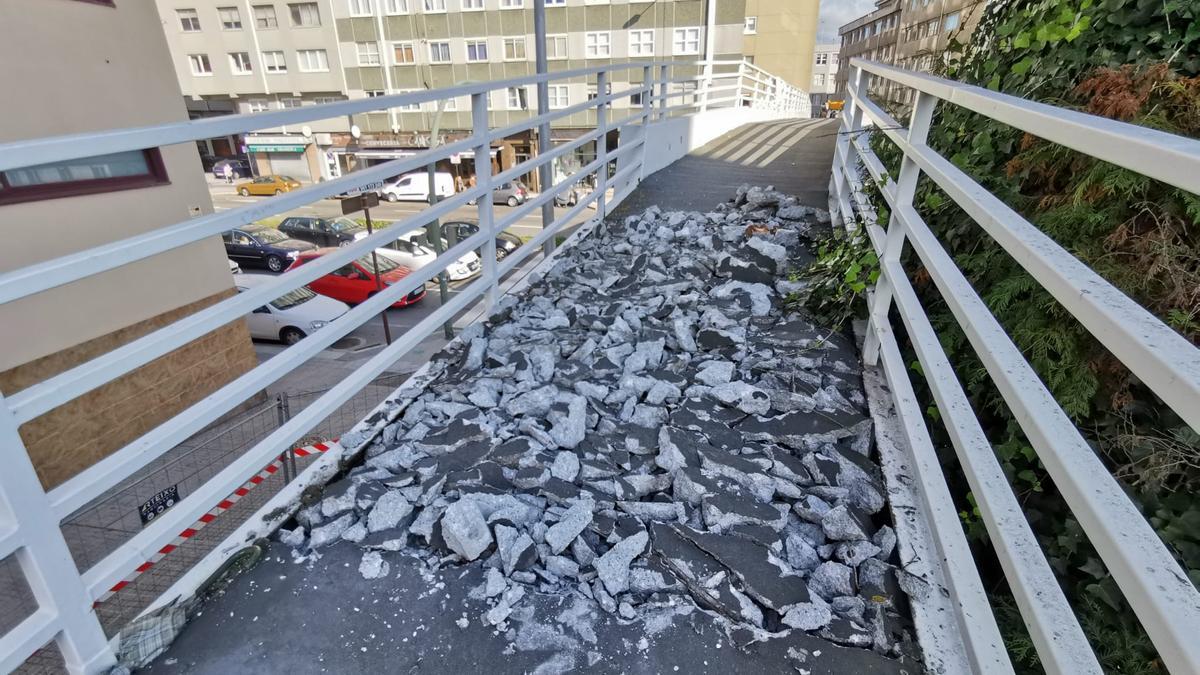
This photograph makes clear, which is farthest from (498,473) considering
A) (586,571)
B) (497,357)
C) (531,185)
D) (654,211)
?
(531,185)

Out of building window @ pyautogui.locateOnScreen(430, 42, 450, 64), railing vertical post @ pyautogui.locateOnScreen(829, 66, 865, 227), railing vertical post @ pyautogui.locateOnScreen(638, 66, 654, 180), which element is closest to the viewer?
railing vertical post @ pyautogui.locateOnScreen(829, 66, 865, 227)

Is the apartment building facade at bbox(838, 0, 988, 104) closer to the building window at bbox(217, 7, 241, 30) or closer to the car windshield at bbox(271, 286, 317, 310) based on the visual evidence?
the car windshield at bbox(271, 286, 317, 310)

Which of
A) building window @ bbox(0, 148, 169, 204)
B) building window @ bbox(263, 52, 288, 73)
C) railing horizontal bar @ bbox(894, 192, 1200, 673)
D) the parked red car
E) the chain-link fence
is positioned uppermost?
building window @ bbox(263, 52, 288, 73)

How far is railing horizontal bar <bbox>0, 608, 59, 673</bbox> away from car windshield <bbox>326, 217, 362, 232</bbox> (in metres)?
20.8

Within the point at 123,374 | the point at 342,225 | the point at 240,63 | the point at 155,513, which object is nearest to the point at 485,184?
the point at 123,374

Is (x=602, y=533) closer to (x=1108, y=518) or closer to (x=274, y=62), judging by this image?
(x=1108, y=518)

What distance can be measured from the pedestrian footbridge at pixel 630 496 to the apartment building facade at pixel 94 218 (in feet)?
19.4

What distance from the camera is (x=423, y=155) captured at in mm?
2832

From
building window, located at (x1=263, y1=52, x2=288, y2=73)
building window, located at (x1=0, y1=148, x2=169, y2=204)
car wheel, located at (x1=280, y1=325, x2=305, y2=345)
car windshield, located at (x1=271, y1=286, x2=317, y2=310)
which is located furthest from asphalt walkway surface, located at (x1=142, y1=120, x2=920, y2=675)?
building window, located at (x1=263, y1=52, x2=288, y2=73)

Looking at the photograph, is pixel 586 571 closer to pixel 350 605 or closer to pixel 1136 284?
pixel 350 605

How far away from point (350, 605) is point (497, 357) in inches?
61.1

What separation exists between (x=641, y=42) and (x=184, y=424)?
2844cm

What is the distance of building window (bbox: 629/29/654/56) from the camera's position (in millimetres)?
26406

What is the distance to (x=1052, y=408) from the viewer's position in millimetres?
1240
